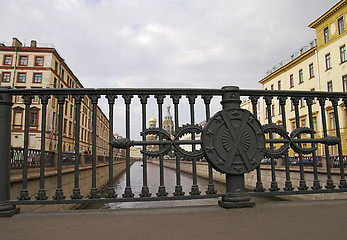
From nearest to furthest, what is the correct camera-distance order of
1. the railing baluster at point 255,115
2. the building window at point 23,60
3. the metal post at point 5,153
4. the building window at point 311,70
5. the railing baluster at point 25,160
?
1. the metal post at point 5,153
2. the railing baluster at point 25,160
3. the railing baluster at point 255,115
4. the building window at point 311,70
5. the building window at point 23,60

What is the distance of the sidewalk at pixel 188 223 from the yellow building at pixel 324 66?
918 inches

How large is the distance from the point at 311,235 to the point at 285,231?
0.19m

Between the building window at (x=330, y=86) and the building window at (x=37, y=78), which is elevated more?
the building window at (x=37, y=78)

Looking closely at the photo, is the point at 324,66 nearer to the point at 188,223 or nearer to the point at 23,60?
the point at 188,223

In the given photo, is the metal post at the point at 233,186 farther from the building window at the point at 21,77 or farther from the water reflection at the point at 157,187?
the building window at the point at 21,77

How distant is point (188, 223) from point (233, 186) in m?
0.98

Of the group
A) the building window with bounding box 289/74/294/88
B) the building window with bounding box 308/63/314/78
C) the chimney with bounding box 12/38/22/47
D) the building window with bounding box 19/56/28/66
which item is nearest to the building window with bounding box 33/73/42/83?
the building window with bounding box 19/56/28/66

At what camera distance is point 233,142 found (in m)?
3.21

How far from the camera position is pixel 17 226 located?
2383 mm

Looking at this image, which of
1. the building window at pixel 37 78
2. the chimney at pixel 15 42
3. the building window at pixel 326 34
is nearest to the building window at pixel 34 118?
the building window at pixel 37 78

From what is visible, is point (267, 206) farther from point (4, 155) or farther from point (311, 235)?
point (4, 155)

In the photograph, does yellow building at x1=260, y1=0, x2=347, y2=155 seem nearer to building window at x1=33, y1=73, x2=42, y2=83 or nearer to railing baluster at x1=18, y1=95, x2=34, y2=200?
railing baluster at x1=18, y1=95, x2=34, y2=200

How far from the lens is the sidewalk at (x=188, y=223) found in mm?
2037

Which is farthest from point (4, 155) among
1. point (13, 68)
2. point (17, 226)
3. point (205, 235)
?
point (13, 68)
